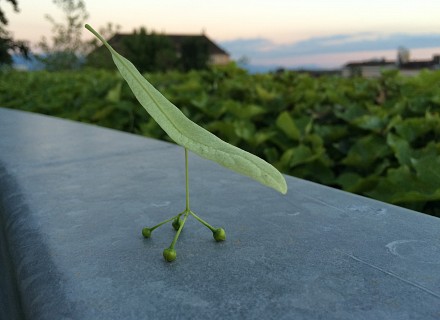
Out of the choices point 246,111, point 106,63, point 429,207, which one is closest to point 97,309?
point 429,207

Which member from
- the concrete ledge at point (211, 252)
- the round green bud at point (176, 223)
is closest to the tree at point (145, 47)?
the concrete ledge at point (211, 252)

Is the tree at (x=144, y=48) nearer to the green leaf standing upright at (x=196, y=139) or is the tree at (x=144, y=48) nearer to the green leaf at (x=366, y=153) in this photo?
the green leaf at (x=366, y=153)

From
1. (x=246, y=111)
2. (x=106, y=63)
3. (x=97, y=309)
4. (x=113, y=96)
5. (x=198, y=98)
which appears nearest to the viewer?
(x=97, y=309)

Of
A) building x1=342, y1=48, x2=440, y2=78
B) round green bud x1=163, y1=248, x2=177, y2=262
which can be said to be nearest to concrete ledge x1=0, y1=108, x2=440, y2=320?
A: round green bud x1=163, y1=248, x2=177, y2=262

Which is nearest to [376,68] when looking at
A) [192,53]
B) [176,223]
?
[176,223]

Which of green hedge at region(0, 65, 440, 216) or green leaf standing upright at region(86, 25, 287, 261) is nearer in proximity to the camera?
green leaf standing upright at region(86, 25, 287, 261)

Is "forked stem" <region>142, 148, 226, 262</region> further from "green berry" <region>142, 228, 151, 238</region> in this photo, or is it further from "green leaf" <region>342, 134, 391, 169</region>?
"green leaf" <region>342, 134, 391, 169</region>

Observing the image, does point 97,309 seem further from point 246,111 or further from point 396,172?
point 246,111
